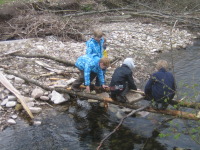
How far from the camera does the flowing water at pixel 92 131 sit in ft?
16.8

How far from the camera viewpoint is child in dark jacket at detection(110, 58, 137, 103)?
5.33 metres

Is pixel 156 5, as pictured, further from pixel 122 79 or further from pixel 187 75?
pixel 122 79

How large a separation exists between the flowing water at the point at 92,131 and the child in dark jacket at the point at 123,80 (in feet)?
2.63

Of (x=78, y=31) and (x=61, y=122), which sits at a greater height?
(x=78, y=31)

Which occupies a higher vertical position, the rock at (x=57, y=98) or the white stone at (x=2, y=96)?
the white stone at (x=2, y=96)

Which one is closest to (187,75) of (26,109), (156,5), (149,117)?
(149,117)

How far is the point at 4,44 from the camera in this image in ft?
32.9

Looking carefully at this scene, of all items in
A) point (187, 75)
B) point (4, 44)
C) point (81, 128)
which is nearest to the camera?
point (81, 128)

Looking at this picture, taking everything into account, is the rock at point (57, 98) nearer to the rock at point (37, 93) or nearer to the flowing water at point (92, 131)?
the flowing water at point (92, 131)

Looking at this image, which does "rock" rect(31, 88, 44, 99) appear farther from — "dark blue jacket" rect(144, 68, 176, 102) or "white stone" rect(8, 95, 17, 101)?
"dark blue jacket" rect(144, 68, 176, 102)

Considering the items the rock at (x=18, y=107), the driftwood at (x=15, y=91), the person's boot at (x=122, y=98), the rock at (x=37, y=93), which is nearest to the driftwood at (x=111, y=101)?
the person's boot at (x=122, y=98)

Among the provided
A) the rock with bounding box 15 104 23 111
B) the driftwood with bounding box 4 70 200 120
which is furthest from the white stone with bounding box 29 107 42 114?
the driftwood with bounding box 4 70 200 120

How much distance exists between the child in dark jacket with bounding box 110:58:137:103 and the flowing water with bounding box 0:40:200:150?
0.80 m

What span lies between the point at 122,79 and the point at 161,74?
813 mm
